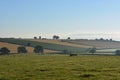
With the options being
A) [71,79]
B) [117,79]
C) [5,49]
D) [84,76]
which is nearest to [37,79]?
[71,79]

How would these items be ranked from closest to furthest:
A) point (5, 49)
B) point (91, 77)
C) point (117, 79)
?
point (117, 79)
point (91, 77)
point (5, 49)

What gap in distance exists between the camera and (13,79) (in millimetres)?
38531

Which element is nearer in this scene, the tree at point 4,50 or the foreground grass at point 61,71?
the foreground grass at point 61,71

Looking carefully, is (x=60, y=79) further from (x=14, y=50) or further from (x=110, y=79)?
(x=14, y=50)

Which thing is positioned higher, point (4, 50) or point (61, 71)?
point (61, 71)

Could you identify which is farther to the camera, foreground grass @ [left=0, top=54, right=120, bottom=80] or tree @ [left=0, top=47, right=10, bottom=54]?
tree @ [left=0, top=47, right=10, bottom=54]

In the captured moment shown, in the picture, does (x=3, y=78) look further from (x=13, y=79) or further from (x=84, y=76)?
(x=84, y=76)

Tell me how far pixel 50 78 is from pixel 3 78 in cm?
592

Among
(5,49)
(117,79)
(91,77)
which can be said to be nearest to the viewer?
(117,79)

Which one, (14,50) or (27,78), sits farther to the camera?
(14,50)

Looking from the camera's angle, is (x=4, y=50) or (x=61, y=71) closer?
(x=61, y=71)

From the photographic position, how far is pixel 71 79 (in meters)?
37.9

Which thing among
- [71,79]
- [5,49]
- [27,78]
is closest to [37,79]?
[27,78]

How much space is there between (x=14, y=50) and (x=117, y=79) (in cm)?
16268
